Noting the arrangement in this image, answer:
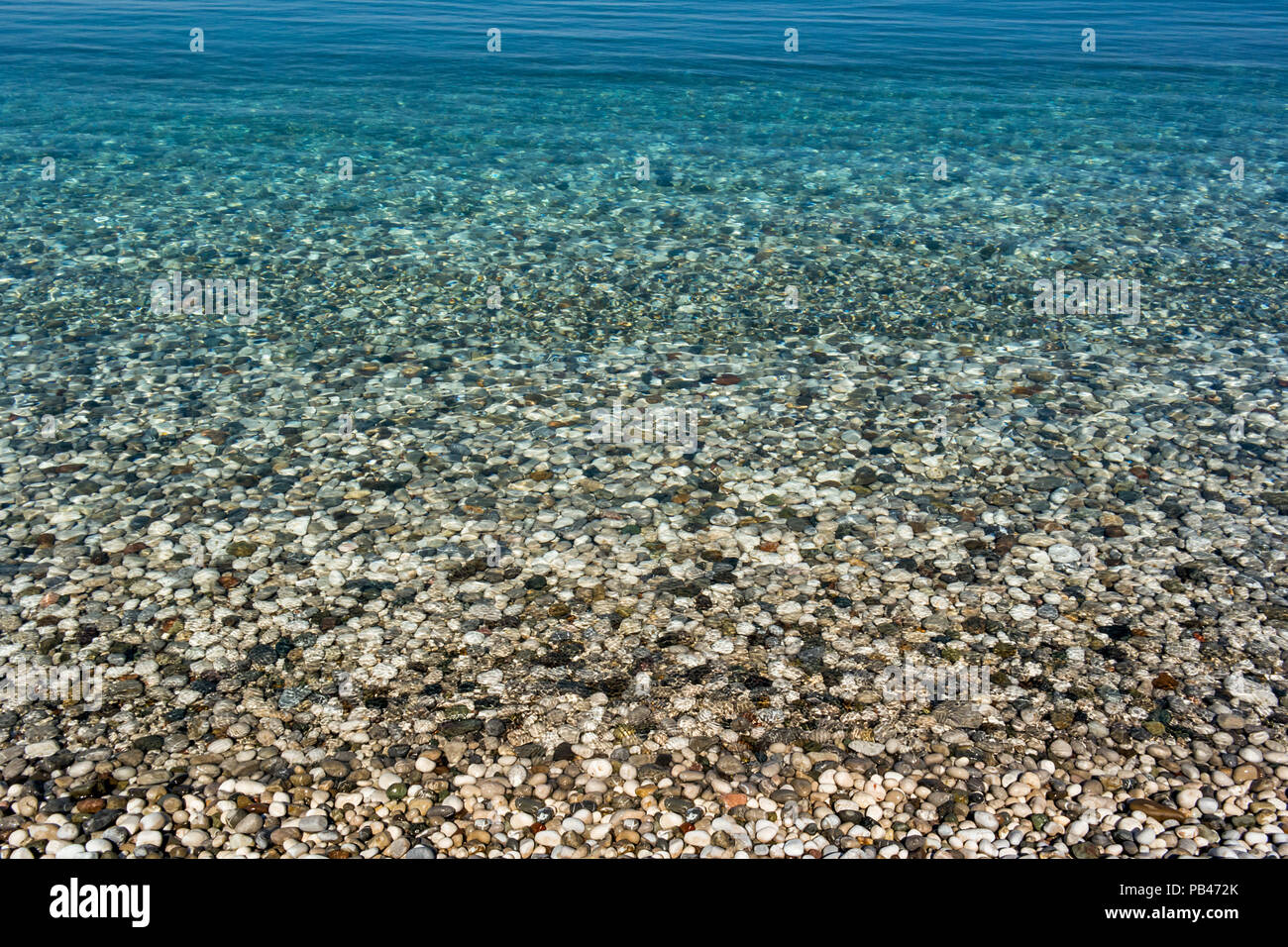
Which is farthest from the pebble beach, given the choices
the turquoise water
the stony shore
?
the turquoise water

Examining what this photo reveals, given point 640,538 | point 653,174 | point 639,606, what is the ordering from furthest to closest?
point 653,174 → point 640,538 → point 639,606

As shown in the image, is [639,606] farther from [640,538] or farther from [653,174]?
[653,174]

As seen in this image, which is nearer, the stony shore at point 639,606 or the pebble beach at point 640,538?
the stony shore at point 639,606

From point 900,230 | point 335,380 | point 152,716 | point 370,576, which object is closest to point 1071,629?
point 370,576

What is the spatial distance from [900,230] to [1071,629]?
1199 cm

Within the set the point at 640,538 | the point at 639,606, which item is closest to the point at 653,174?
the point at 640,538

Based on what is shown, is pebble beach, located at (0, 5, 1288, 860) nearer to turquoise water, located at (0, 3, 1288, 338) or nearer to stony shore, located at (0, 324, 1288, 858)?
stony shore, located at (0, 324, 1288, 858)

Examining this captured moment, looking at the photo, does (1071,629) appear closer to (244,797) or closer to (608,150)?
(244,797)

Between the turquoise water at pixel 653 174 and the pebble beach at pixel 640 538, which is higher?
the turquoise water at pixel 653 174

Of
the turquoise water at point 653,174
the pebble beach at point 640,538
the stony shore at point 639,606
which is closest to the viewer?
the stony shore at point 639,606

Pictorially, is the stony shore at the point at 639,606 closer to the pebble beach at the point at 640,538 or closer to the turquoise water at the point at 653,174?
the pebble beach at the point at 640,538

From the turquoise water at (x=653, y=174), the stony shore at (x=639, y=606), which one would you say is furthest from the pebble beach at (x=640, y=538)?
the turquoise water at (x=653, y=174)

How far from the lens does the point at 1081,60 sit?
123 feet

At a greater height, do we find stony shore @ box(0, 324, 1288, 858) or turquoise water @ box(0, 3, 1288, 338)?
turquoise water @ box(0, 3, 1288, 338)
